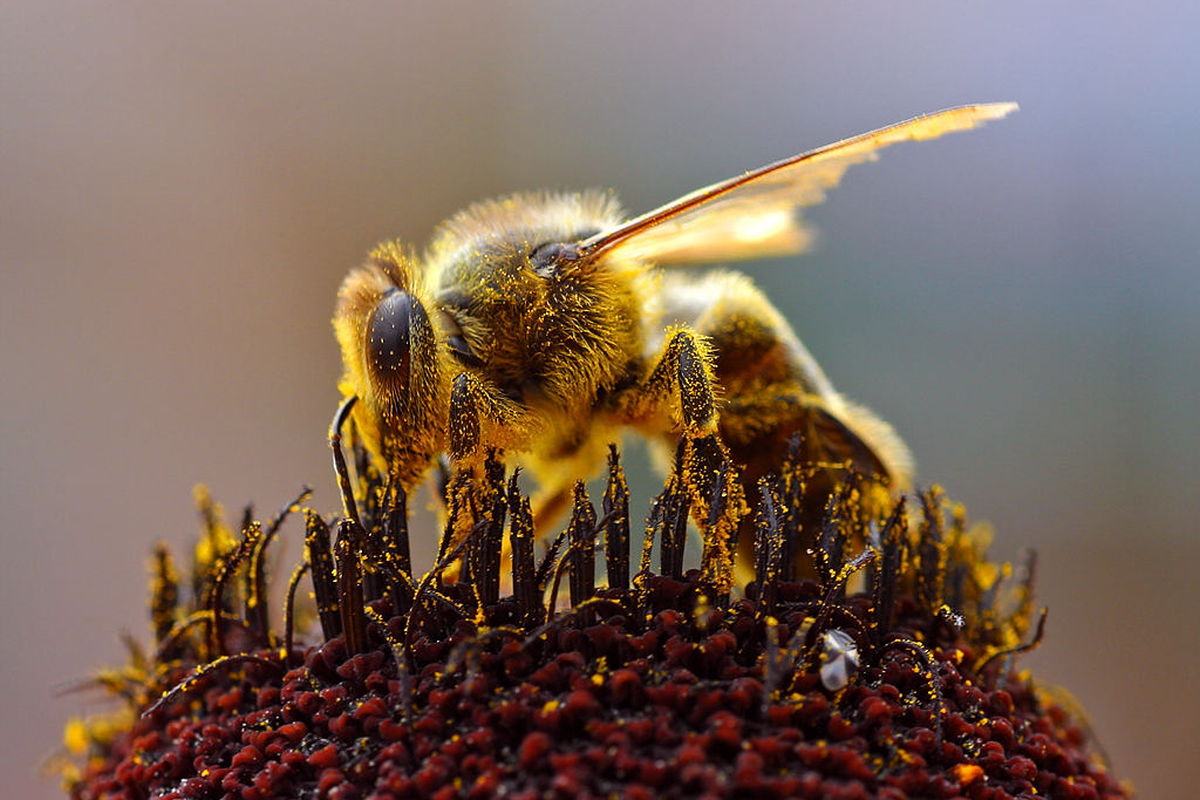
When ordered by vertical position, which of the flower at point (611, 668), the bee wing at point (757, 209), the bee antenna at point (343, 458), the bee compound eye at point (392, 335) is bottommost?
the flower at point (611, 668)

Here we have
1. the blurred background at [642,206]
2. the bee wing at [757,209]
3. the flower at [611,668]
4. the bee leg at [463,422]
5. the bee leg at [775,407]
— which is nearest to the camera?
the flower at [611,668]

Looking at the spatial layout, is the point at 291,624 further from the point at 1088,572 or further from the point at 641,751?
the point at 1088,572

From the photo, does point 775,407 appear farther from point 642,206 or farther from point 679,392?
point 642,206

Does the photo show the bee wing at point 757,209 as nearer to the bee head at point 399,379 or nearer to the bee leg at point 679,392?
the bee leg at point 679,392

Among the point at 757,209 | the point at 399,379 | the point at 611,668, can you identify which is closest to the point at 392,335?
the point at 399,379

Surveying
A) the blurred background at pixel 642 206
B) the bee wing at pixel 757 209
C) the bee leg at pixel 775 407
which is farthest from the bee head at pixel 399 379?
the blurred background at pixel 642 206

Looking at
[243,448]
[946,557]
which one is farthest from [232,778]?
[243,448]

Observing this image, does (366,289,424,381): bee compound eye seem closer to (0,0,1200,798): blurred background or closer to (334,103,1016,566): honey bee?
(334,103,1016,566): honey bee
